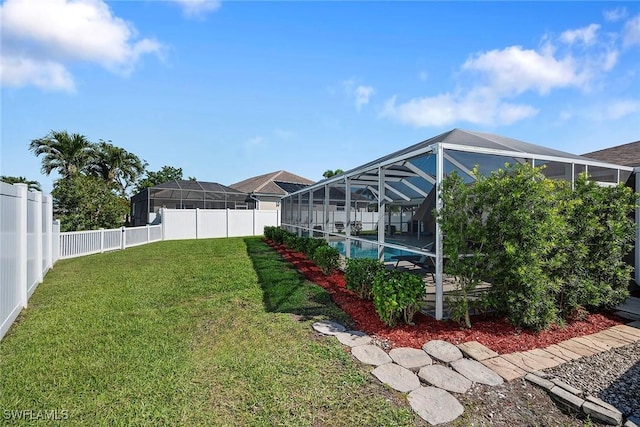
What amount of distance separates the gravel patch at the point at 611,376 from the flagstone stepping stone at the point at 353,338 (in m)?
1.96

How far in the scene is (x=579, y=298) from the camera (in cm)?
459

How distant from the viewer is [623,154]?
875 cm

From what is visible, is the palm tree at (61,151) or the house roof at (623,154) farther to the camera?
the palm tree at (61,151)

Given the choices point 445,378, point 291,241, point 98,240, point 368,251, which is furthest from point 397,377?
point 98,240

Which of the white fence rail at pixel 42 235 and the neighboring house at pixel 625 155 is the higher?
the neighboring house at pixel 625 155

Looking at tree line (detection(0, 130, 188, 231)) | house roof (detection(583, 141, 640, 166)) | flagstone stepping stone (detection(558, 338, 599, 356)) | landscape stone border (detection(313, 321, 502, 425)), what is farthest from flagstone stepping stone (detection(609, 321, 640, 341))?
tree line (detection(0, 130, 188, 231))

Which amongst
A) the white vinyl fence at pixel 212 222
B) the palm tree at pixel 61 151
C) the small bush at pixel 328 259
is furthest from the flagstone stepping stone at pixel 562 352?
the palm tree at pixel 61 151

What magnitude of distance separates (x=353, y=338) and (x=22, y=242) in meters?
5.56

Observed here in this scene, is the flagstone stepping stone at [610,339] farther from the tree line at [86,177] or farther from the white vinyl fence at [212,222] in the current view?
the white vinyl fence at [212,222]

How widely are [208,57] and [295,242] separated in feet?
22.3

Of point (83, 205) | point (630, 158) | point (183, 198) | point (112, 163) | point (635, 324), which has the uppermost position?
point (112, 163)

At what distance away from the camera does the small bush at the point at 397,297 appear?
167 inches

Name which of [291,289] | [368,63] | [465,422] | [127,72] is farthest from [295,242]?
[465,422]

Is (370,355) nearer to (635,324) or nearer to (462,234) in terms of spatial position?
(462,234)
